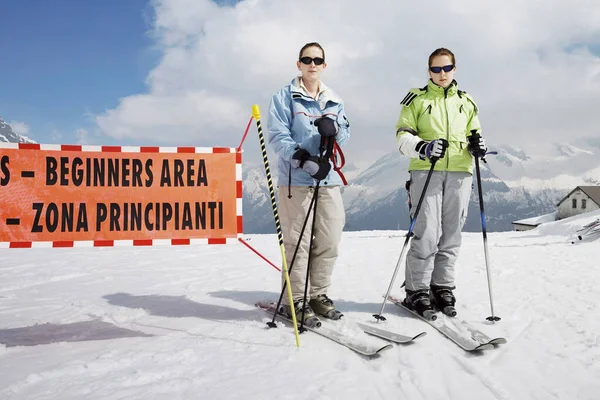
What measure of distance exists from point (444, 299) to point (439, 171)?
1.37 m

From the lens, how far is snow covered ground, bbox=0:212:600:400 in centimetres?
273

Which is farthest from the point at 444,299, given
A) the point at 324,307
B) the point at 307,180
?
the point at 307,180

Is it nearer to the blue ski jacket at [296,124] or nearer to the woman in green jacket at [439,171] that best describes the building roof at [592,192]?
the woman in green jacket at [439,171]

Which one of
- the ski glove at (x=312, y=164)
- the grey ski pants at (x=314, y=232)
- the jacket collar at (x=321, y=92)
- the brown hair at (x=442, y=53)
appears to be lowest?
the grey ski pants at (x=314, y=232)

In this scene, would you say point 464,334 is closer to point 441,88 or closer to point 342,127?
point 342,127

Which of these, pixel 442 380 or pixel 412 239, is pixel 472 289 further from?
pixel 442 380

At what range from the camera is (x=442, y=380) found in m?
2.87

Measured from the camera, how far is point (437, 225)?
14.3 ft

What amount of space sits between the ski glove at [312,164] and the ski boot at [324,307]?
1.35 m

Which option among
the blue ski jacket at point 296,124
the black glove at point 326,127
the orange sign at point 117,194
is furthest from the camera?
the blue ski jacket at point 296,124

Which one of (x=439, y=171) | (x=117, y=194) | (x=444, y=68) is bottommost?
(x=117, y=194)

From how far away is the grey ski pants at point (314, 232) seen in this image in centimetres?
418

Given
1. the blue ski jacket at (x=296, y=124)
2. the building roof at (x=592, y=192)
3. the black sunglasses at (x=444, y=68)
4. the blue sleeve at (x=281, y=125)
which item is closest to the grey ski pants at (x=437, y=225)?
the blue ski jacket at (x=296, y=124)

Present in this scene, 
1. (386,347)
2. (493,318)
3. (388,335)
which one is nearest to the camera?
(386,347)
